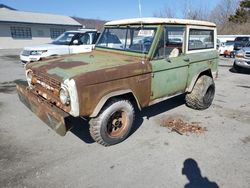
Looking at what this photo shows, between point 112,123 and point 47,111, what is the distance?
107cm

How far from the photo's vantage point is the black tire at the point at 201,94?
525cm

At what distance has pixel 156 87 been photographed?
4125 mm

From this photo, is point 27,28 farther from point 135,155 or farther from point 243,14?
point 243,14

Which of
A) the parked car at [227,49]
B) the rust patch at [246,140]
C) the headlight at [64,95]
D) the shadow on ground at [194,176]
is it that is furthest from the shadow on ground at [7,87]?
the parked car at [227,49]

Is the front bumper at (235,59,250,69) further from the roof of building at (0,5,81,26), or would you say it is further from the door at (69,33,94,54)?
the roof of building at (0,5,81,26)

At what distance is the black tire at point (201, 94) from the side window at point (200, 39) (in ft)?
2.44

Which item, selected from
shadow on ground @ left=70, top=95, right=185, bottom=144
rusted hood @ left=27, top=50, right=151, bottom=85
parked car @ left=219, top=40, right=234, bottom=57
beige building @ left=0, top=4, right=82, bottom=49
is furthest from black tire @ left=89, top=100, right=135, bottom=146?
beige building @ left=0, top=4, right=82, bottom=49

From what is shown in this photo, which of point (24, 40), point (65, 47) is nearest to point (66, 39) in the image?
point (65, 47)

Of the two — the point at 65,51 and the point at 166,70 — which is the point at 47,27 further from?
the point at 166,70

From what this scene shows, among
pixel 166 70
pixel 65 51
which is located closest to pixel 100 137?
pixel 166 70

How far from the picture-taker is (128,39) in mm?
4480

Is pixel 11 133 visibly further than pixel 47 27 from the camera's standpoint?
No

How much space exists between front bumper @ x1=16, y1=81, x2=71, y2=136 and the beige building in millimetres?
25565

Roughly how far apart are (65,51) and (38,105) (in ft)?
22.2
